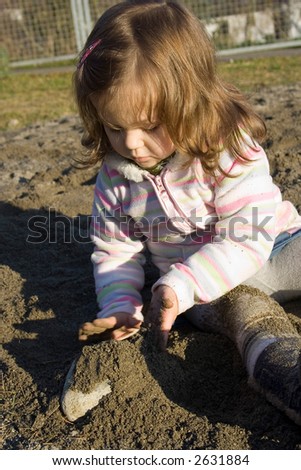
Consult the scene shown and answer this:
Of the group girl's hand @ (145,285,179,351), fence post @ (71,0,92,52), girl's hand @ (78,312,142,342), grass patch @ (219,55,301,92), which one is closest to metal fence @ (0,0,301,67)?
fence post @ (71,0,92,52)

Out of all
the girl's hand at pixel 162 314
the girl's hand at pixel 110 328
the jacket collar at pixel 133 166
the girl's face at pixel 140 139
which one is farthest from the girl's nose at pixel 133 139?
the girl's hand at pixel 110 328

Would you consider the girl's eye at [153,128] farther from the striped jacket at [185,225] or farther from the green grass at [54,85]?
the green grass at [54,85]

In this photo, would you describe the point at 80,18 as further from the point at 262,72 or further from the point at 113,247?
the point at 113,247

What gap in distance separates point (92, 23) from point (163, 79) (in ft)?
27.1

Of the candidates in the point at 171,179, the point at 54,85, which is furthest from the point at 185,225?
the point at 54,85

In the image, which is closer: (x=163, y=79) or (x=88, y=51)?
(x=163, y=79)

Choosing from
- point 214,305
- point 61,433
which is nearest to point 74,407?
point 61,433

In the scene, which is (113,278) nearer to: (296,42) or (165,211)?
(165,211)

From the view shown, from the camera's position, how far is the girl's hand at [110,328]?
7.88 feet

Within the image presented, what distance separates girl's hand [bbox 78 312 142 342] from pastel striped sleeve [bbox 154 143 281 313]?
264 mm

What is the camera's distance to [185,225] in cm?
268

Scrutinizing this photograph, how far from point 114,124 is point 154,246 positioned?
24.7 inches

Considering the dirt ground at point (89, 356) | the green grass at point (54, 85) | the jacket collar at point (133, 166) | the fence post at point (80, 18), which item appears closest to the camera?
the dirt ground at point (89, 356)

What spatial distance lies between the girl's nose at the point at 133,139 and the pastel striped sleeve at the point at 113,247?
39 centimetres
